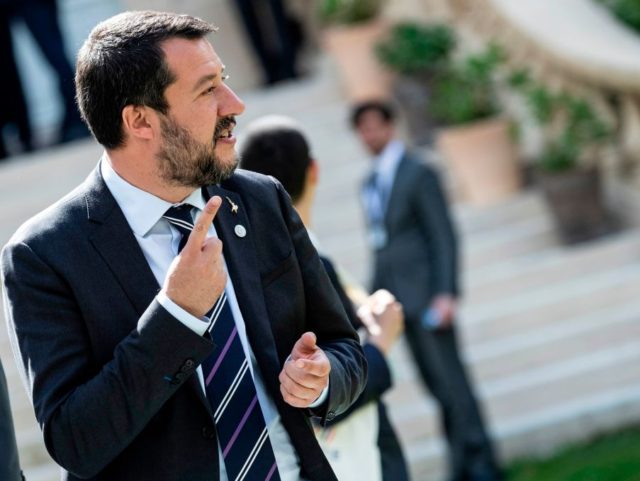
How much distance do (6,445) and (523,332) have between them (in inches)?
212

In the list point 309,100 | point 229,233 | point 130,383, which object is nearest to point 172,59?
point 229,233

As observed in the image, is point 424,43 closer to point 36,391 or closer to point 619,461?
point 619,461

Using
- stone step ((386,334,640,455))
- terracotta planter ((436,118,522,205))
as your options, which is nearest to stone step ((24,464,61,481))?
stone step ((386,334,640,455))

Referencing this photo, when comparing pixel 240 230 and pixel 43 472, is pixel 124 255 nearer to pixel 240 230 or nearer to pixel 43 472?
pixel 240 230

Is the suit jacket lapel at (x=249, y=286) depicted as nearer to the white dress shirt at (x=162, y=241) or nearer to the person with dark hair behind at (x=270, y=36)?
the white dress shirt at (x=162, y=241)

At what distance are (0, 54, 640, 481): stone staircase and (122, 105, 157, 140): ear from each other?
3.99m

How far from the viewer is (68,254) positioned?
2584mm

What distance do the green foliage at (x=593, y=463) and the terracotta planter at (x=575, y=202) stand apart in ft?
5.10

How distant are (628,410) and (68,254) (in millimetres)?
5047

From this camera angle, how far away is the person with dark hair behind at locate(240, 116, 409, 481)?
3.62 m

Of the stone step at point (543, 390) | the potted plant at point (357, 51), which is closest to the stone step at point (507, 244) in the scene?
the stone step at point (543, 390)

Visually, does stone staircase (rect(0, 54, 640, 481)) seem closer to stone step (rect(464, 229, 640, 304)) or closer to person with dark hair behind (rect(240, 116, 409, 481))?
stone step (rect(464, 229, 640, 304))

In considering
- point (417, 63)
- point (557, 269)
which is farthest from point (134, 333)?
point (417, 63)

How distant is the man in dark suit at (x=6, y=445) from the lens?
2.65 metres
